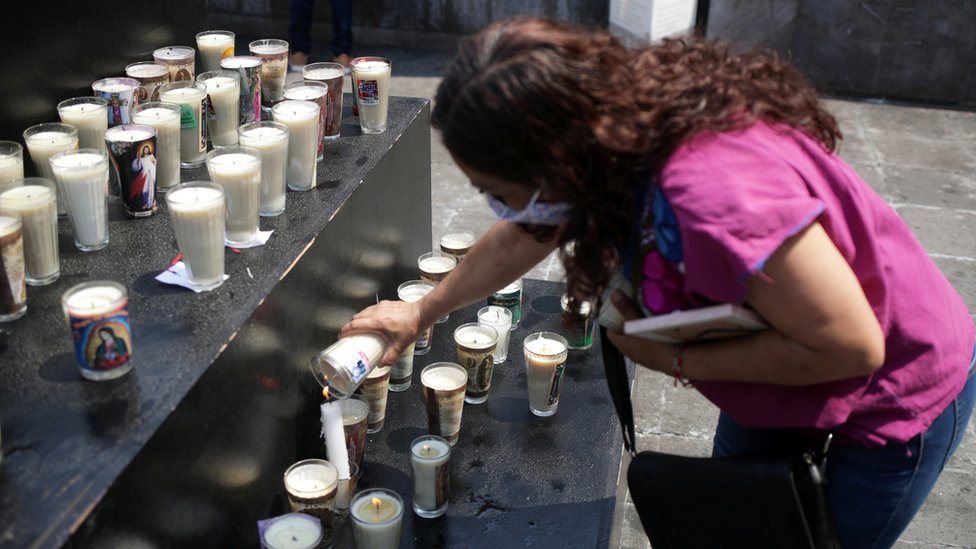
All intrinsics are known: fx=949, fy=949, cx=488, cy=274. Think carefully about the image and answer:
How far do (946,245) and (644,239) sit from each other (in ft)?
13.9

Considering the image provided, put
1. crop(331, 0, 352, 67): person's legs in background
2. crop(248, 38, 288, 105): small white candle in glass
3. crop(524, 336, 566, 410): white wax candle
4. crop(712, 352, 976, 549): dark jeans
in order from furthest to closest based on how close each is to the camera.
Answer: crop(331, 0, 352, 67): person's legs in background < crop(248, 38, 288, 105): small white candle in glass < crop(524, 336, 566, 410): white wax candle < crop(712, 352, 976, 549): dark jeans

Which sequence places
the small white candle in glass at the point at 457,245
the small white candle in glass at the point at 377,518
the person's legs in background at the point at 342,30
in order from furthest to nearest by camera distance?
the person's legs in background at the point at 342,30
the small white candle in glass at the point at 457,245
the small white candle in glass at the point at 377,518

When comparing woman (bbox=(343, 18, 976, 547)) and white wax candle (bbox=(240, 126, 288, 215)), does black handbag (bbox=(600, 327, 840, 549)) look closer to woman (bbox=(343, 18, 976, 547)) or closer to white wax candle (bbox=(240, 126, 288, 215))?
Result: woman (bbox=(343, 18, 976, 547))

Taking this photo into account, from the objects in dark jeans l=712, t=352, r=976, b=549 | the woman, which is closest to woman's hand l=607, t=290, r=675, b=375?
the woman

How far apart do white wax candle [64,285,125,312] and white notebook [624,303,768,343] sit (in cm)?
97

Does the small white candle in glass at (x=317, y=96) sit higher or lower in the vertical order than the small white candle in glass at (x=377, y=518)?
higher

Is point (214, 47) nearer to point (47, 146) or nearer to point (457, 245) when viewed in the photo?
point (47, 146)

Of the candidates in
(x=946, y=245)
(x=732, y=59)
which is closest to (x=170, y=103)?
(x=732, y=59)

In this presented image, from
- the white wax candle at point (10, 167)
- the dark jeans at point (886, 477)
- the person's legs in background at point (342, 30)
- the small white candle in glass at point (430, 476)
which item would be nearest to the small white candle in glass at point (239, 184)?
the white wax candle at point (10, 167)

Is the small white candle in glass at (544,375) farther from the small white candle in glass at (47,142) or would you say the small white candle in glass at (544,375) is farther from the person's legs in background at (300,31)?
the person's legs in background at (300,31)

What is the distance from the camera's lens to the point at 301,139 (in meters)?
2.57

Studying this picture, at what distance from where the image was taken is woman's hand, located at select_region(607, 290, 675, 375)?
6.05 ft

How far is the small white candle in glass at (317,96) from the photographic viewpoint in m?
2.80

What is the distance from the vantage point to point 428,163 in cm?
355
